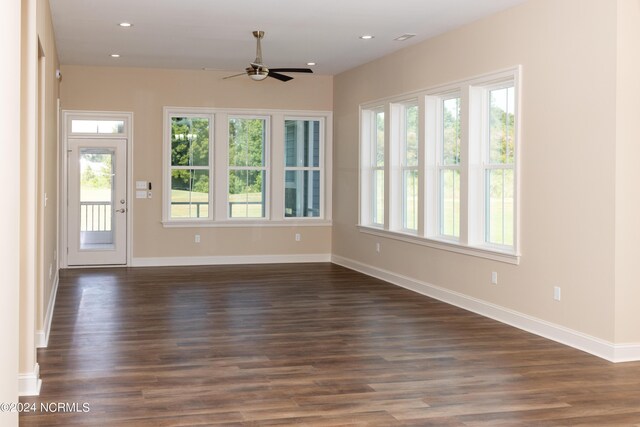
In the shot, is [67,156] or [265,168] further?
[265,168]

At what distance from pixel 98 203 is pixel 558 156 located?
273 inches

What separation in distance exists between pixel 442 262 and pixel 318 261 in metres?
3.78

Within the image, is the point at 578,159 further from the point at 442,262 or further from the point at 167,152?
the point at 167,152

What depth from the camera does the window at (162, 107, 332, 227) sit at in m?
10.8

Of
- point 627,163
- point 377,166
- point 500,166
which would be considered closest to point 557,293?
point 627,163

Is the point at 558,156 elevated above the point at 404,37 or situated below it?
below

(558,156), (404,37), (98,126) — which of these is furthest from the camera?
(98,126)

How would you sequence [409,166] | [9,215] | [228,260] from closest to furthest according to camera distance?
[9,215], [409,166], [228,260]

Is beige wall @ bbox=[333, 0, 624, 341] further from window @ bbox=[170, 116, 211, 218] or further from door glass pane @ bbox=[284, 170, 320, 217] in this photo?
window @ bbox=[170, 116, 211, 218]

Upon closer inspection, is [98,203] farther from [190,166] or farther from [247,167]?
[247,167]

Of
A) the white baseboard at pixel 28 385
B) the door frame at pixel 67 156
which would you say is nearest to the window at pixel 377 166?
the door frame at pixel 67 156

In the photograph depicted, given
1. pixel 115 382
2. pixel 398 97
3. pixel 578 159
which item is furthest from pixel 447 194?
pixel 115 382

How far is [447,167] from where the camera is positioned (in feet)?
26.0

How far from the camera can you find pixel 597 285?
214 inches
